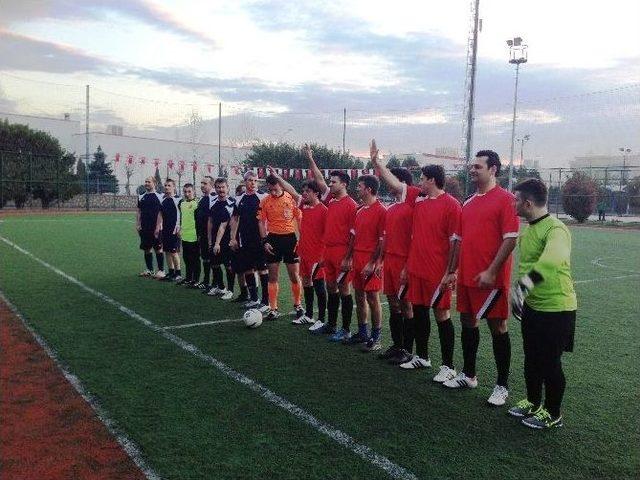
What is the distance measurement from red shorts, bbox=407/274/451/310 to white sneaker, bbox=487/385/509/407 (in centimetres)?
91

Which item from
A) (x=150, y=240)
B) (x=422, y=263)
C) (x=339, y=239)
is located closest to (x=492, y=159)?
(x=422, y=263)

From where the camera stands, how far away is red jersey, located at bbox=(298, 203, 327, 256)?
7531 millimetres

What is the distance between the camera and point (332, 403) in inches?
190

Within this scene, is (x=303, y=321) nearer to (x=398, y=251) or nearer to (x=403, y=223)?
(x=398, y=251)

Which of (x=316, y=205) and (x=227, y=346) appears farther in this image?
(x=316, y=205)

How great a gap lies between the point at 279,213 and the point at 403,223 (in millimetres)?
2755

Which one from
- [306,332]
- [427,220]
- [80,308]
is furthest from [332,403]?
[80,308]

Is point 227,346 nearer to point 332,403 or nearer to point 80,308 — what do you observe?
point 332,403

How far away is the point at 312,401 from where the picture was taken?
4859 mm

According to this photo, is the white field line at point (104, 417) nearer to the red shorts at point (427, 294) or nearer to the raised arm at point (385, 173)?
the red shorts at point (427, 294)

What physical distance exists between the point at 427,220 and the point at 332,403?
2060 millimetres

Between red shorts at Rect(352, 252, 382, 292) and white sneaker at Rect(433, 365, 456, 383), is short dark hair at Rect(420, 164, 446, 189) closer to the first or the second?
red shorts at Rect(352, 252, 382, 292)

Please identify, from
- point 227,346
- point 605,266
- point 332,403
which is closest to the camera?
point 332,403

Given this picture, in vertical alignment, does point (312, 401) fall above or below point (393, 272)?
below
